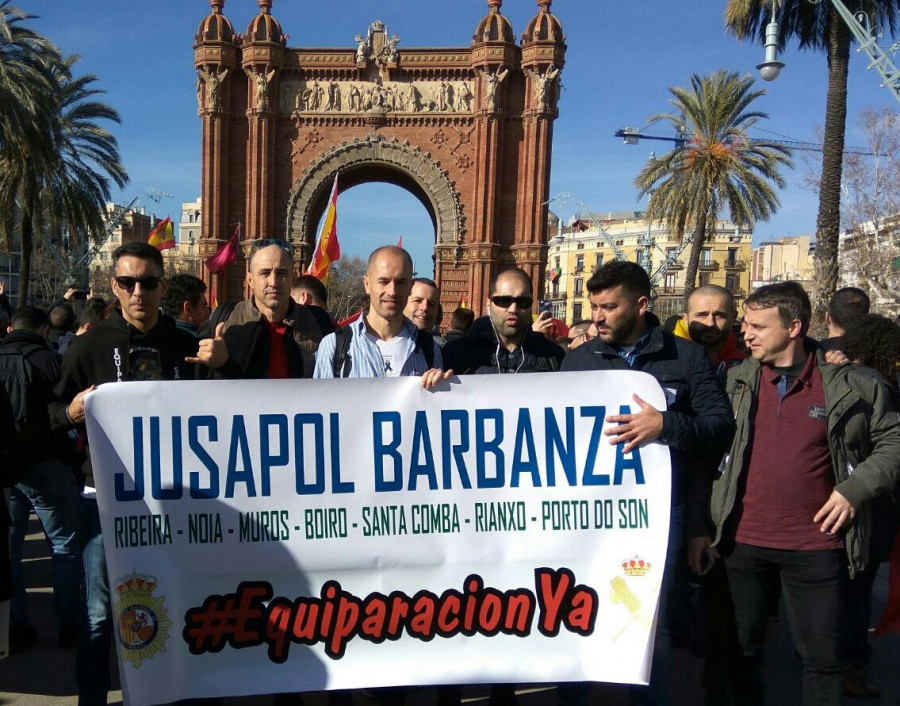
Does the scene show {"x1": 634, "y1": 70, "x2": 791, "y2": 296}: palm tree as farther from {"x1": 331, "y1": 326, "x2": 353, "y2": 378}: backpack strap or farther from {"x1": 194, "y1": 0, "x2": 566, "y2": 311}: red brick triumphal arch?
{"x1": 331, "y1": 326, "x2": 353, "y2": 378}: backpack strap

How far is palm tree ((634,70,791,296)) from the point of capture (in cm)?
2570

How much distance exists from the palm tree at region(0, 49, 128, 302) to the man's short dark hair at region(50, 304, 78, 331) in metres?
14.1

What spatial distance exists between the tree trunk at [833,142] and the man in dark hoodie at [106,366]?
47.9ft

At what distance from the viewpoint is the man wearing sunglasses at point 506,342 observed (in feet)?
12.9

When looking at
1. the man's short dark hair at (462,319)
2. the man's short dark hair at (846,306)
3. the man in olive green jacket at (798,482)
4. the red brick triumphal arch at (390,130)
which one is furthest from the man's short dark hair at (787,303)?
the red brick triumphal arch at (390,130)

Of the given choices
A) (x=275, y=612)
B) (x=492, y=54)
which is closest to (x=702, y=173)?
(x=492, y=54)

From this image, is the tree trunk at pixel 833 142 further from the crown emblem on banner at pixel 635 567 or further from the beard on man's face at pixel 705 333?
the crown emblem on banner at pixel 635 567

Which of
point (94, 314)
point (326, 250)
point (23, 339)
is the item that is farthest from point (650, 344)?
point (326, 250)

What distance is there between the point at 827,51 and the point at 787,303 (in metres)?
15.2

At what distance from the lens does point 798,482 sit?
3.38 m

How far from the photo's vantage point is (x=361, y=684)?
335 cm

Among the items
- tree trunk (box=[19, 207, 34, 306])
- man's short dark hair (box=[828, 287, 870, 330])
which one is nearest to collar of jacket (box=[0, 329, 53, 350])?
man's short dark hair (box=[828, 287, 870, 330])

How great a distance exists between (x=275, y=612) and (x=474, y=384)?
1358mm

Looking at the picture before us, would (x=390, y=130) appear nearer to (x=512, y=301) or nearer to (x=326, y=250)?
(x=326, y=250)
